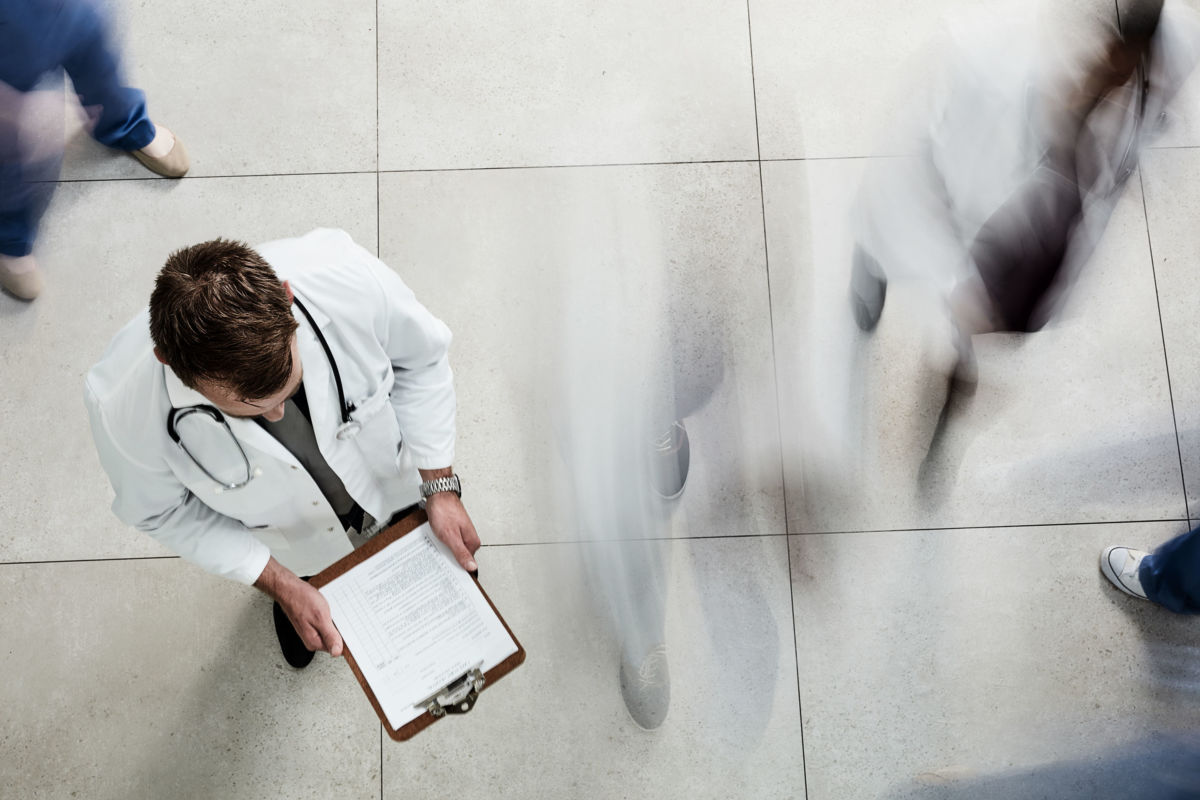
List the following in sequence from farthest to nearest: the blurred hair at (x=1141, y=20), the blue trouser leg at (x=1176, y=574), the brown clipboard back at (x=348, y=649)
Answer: the blue trouser leg at (x=1176, y=574), the brown clipboard back at (x=348, y=649), the blurred hair at (x=1141, y=20)

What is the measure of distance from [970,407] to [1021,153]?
103cm

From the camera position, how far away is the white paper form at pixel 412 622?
5.50ft

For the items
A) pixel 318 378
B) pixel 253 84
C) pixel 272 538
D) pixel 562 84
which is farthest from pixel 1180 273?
pixel 253 84

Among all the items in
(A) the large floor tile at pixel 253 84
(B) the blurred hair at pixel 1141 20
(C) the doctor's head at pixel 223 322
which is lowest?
(A) the large floor tile at pixel 253 84

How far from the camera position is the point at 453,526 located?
5.74 feet

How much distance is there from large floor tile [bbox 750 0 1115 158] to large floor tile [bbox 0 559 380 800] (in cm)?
207

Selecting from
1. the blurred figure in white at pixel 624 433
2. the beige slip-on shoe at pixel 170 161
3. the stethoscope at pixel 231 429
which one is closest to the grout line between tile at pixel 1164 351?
the blurred figure in white at pixel 624 433

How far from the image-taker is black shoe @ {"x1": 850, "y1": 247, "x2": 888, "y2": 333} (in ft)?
7.94

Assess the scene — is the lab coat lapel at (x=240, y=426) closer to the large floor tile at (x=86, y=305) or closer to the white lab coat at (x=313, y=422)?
the white lab coat at (x=313, y=422)

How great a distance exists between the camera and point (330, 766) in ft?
7.48

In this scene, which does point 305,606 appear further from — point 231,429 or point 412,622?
point 231,429

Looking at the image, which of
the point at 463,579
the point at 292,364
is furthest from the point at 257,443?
the point at 463,579

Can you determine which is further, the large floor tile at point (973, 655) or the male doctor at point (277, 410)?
the large floor tile at point (973, 655)

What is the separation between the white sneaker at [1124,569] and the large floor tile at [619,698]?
0.90 meters
